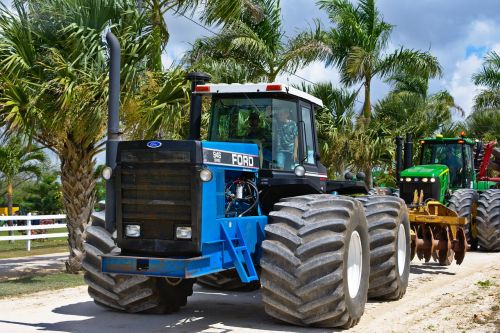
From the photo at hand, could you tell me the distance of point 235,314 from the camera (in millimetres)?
8570

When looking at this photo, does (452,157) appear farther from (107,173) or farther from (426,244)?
(107,173)

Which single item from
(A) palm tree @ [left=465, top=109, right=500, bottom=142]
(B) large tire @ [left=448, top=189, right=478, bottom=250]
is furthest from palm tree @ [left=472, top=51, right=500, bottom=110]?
(B) large tire @ [left=448, top=189, right=478, bottom=250]

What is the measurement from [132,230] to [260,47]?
463 inches

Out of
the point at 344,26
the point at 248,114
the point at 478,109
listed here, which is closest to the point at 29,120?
the point at 248,114

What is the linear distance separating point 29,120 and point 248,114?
14.2ft

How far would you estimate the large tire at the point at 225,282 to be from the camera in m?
10.1

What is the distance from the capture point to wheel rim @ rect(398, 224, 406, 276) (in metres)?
9.91

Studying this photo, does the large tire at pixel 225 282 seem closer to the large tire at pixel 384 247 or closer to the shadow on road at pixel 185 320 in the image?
the shadow on road at pixel 185 320

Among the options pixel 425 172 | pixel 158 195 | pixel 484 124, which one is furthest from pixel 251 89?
pixel 484 124

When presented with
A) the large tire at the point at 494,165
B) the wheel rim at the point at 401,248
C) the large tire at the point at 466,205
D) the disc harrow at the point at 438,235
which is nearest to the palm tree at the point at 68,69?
the wheel rim at the point at 401,248

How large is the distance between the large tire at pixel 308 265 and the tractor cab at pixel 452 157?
1068 cm

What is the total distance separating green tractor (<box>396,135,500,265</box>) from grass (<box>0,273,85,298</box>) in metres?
5.96

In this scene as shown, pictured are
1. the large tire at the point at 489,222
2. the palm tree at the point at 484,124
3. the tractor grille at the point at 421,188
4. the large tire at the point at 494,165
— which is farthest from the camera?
the palm tree at the point at 484,124

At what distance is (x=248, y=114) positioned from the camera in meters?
8.59
